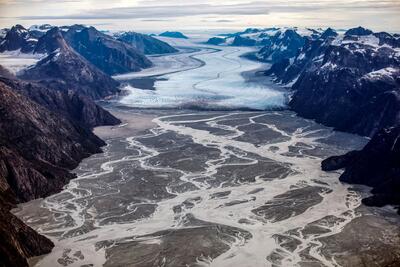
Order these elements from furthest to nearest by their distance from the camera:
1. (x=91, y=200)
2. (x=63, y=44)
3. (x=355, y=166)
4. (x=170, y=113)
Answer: (x=63, y=44), (x=170, y=113), (x=355, y=166), (x=91, y=200)

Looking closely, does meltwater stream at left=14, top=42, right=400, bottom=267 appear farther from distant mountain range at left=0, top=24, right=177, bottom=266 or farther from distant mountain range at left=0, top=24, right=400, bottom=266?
distant mountain range at left=0, top=24, right=400, bottom=266

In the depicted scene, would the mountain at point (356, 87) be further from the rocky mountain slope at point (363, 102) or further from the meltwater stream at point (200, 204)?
the meltwater stream at point (200, 204)

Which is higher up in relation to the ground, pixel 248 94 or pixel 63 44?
pixel 63 44

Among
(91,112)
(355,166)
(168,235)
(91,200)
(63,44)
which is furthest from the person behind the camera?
(63,44)

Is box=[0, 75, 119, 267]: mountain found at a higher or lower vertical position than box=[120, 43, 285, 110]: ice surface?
higher

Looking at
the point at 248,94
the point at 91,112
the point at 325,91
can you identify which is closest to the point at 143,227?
the point at 91,112

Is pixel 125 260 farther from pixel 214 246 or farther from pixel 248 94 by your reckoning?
pixel 248 94

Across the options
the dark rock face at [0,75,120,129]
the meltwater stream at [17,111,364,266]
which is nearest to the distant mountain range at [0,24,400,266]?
the dark rock face at [0,75,120,129]
